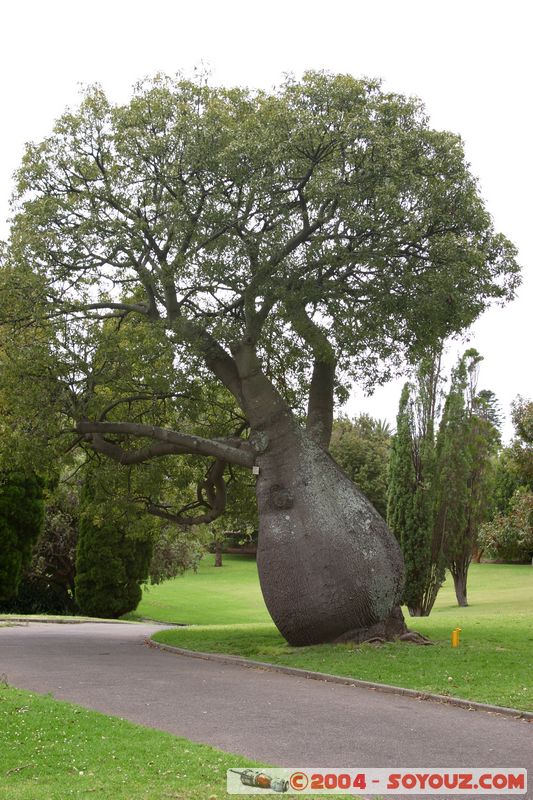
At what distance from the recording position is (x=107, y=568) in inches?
1310

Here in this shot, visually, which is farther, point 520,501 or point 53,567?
point 53,567

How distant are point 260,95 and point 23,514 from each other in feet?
57.5

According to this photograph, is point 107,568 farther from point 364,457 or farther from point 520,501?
point 364,457

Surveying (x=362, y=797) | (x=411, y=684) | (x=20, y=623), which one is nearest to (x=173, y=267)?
(x=411, y=684)

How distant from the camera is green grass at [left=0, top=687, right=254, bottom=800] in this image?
21.0 ft

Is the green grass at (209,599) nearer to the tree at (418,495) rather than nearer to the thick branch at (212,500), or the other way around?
the tree at (418,495)

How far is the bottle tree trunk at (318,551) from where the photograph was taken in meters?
15.4

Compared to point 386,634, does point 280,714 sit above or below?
below

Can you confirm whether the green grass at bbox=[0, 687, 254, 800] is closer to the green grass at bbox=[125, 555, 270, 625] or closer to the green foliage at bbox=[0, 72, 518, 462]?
the green foliage at bbox=[0, 72, 518, 462]

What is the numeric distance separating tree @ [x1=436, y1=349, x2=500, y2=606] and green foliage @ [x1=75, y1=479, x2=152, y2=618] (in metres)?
11.6

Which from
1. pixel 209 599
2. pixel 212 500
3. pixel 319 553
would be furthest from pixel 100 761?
pixel 209 599

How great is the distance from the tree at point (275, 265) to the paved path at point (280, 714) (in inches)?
135
